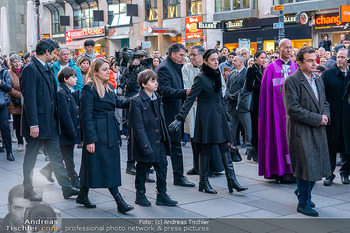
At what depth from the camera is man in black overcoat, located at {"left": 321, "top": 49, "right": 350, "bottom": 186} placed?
7961 mm

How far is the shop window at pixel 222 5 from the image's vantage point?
32312mm

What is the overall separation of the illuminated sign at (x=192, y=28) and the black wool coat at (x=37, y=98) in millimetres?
26647

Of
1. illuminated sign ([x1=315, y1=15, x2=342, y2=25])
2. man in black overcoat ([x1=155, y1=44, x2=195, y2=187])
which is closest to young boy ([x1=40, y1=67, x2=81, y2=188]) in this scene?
man in black overcoat ([x1=155, y1=44, x2=195, y2=187])

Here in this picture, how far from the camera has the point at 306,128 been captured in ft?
20.2

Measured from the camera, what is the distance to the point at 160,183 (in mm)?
6613

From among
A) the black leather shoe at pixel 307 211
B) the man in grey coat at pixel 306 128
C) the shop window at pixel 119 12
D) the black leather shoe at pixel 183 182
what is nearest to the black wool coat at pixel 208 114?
the black leather shoe at pixel 183 182

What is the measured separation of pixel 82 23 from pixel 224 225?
146 feet

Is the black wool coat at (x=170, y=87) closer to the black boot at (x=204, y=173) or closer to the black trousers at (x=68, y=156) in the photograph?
the black boot at (x=204, y=173)

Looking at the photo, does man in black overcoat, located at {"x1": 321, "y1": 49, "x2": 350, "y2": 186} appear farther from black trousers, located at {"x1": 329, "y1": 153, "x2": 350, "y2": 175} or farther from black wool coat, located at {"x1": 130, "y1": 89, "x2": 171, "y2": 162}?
black wool coat, located at {"x1": 130, "y1": 89, "x2": 171, "y2": 162}

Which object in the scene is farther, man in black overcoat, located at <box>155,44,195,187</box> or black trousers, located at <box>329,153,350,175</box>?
black trousers, located at <box>329,153,350,175</box>

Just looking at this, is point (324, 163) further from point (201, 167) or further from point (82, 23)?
point (82, 23)

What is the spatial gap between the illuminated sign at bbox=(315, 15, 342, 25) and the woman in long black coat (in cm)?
2137

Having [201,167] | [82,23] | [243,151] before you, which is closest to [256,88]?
[243,151]

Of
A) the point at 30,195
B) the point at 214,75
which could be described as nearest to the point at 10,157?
the point at 30,195
